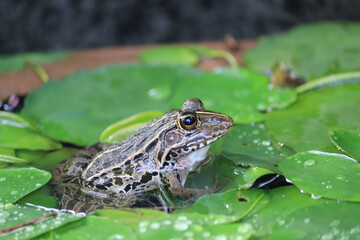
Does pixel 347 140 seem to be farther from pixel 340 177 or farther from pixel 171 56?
pixel 171 56

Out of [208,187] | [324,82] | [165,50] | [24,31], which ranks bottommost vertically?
[208,187]

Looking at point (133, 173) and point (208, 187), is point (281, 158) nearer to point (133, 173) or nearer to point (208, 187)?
point (208, 187)

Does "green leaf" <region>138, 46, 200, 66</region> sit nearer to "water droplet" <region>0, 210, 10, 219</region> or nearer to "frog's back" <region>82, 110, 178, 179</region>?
"frog's back" <region>82, 110, 178, 179</region>

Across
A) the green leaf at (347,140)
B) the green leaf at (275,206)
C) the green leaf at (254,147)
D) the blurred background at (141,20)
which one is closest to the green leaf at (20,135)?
the green leaf at (254,147)

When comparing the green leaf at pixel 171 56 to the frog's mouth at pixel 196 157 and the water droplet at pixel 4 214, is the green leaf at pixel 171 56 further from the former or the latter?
the water droplet at pixel 4 214

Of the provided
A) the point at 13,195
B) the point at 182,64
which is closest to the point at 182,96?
the point at 182,64

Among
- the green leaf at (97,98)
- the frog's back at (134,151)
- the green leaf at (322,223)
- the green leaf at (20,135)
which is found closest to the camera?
the green leaf at (322,223)
